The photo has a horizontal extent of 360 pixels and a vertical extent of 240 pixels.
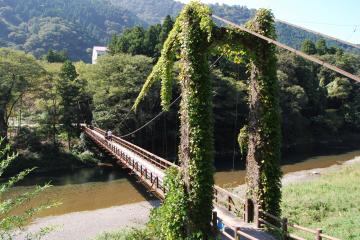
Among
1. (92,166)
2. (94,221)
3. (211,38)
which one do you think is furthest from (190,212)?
(92,166)

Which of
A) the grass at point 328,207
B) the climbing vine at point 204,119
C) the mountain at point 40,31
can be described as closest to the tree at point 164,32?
the grass at point 328,207

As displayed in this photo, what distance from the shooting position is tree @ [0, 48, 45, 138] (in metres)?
30.7

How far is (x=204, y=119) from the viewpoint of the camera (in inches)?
373

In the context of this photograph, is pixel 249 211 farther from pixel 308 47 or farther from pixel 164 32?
pixel 308 47

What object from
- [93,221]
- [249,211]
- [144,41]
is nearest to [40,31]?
[144,41]

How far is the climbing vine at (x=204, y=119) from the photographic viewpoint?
9.45 meters

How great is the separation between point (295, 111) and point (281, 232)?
119ft

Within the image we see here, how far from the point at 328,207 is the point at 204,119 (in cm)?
853

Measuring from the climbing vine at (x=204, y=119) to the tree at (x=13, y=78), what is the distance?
934 inches

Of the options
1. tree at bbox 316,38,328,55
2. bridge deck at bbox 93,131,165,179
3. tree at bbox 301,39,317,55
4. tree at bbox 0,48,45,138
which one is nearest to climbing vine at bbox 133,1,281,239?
bridge deck at bbox 93,131,165,179

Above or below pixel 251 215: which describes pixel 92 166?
below

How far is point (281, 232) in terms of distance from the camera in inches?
353

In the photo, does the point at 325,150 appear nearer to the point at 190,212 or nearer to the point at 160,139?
the point at 160,139

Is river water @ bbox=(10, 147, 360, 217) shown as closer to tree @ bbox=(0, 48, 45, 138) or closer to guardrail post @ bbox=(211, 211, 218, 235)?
tree @ bbox=(0, 48, 45, 138)
